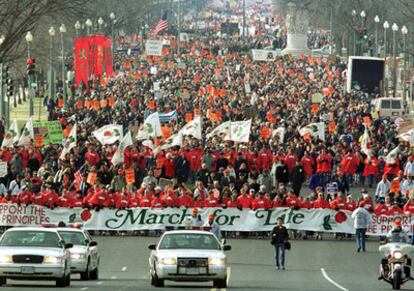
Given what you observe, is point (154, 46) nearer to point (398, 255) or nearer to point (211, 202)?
point (211, 202)

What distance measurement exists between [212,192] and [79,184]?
13.8ft

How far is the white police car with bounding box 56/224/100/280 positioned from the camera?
102 ft

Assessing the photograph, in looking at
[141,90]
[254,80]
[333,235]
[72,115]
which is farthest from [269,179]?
[254,80]

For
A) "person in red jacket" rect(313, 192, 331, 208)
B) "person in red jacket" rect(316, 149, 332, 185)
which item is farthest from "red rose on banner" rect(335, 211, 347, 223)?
"person in red jacket" rect(316, 149, 332, 185)

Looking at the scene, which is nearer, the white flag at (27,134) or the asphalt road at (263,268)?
the asphalt road at (263,268)

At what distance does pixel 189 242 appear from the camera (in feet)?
100.0

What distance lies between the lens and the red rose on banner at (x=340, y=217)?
41.4 metres

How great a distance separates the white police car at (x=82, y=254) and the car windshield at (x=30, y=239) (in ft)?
3.97

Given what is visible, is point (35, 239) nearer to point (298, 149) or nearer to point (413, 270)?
point (413, 270)

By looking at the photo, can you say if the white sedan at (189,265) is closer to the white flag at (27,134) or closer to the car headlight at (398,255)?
the car headlight at (398,255)

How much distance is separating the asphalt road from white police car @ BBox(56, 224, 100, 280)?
0.86 ft

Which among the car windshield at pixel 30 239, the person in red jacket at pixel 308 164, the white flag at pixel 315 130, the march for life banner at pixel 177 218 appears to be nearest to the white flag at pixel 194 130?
the person in red jacket at pixel 308 164

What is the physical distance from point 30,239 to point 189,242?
2891mm

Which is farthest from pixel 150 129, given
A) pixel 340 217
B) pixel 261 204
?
pixel 340 217
